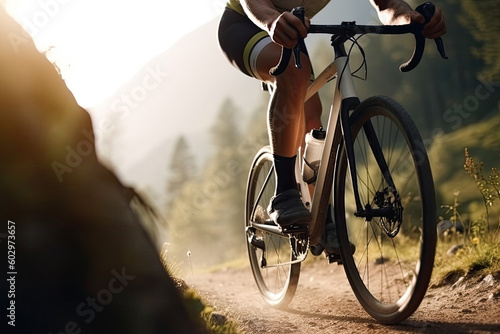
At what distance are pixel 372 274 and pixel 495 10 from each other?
35.4ft

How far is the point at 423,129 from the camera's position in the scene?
3297 cm

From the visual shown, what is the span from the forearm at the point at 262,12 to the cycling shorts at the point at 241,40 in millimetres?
330

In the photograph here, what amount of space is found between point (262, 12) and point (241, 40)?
23.4 inches

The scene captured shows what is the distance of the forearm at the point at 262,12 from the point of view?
271 cm

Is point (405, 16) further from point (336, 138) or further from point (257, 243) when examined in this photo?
point (257, 243)

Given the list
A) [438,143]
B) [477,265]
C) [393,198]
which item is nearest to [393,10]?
[393,198]

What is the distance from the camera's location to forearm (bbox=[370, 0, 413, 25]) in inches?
115

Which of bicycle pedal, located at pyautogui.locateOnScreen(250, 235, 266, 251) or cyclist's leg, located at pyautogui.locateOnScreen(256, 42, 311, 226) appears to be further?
bicycle pedal, located at pyautogui.locateOnScreen(250, 235, 266, 251)

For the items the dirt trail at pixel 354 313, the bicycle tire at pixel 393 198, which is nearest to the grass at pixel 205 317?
the dirt trail at pixel 354 313

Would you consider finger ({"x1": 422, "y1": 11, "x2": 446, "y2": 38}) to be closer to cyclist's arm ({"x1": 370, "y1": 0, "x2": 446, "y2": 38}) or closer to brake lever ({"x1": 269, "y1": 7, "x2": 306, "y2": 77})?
cyclist's arm ({"x1": 370, "y1": 0, "x2": 446, "y2": 38})

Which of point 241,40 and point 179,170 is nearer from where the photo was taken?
point 241,40

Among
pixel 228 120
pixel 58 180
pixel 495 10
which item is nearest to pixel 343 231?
pixel 58 180

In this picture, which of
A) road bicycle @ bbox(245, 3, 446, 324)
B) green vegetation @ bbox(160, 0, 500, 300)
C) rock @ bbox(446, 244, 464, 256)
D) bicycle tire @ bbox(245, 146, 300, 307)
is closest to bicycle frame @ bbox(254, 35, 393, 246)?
road bicycle @ bbox(245, 3, 446, 324)

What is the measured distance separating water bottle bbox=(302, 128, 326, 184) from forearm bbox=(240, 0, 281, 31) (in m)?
0.90
